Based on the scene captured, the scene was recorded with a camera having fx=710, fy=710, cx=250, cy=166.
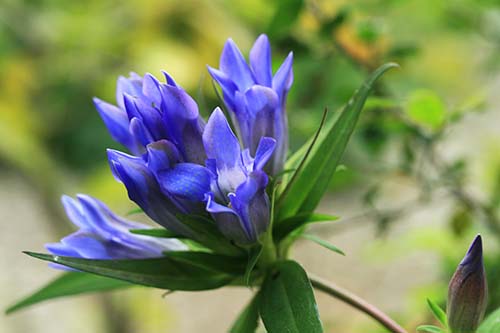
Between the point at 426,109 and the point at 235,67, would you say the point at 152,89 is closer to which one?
the point at 235,67

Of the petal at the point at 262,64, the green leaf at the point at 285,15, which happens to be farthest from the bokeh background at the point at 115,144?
the petal at the point at 262,64

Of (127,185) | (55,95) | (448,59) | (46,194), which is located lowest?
(46,194)

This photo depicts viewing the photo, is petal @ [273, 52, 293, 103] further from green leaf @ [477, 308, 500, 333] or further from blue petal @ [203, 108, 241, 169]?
green leaf @ [477, 308, 500, 333]

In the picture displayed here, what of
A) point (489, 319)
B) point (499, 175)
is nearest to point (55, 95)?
point (499, 175)

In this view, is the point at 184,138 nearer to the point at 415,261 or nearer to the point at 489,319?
the point at 489,319

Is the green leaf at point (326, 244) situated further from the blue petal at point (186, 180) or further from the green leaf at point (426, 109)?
the green leaf at point (426, 109)
